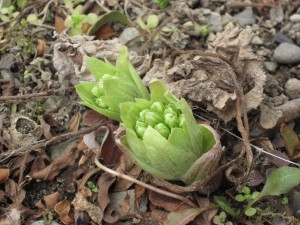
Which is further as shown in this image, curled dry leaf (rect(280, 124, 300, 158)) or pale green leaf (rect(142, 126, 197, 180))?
curled dry leaf (rect(280, 124, 300, 158))

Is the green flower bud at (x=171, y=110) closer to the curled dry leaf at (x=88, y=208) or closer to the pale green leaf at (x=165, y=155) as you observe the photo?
the pale green leaf at (x=165, y=155)

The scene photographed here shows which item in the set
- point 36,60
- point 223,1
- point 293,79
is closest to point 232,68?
point 293,79

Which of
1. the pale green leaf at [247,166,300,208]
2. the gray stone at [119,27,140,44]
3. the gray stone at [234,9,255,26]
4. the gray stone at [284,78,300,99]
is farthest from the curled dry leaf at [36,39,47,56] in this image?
the pale green leaf at [247,166,300,208]

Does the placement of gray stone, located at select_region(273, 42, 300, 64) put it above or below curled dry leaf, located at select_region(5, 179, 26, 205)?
above

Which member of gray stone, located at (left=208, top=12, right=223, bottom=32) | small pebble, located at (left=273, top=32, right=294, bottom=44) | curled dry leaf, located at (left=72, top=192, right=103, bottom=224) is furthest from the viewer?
gray stone, located at (left=208, top=12, right=223, bottom=32)

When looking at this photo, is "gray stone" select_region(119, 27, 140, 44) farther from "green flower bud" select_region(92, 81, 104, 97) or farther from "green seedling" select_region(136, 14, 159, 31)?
"green flower bud" select_region(92, 81, 104, 97)

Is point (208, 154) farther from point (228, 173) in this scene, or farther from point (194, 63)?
point (194, 63)

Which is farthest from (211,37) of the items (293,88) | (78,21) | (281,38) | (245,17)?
(78,21)

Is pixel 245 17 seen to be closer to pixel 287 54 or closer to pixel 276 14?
pixel 276 14
